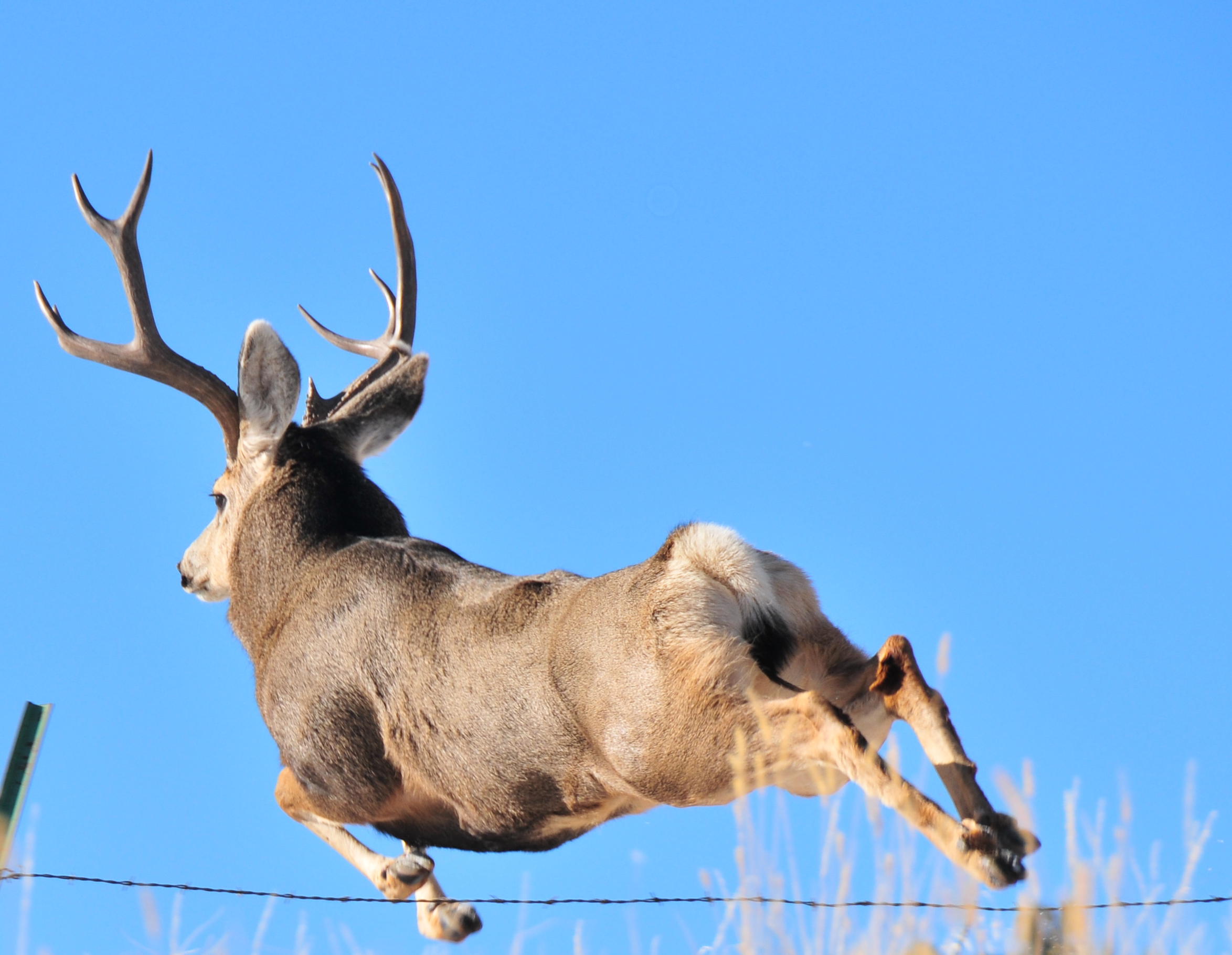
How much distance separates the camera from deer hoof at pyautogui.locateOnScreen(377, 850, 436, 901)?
6.79 m

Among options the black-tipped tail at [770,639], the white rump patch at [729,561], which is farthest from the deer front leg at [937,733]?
the white rump patch at [729,561]

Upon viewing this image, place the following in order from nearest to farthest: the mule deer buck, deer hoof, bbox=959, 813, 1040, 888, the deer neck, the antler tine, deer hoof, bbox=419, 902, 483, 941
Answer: deer hoof, bbox=959, 813, 1040, 888 < the mule deer buck < deer hoof, bbox=419, 902, 483, 941 < the deer neck < the antler tine

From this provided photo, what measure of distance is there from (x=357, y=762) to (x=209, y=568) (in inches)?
96.4

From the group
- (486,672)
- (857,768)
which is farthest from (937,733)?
(486,672)

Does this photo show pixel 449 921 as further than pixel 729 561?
Yes

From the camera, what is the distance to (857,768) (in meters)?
4.64

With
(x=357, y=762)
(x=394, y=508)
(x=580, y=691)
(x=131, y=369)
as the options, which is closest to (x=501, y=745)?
(x=580, y=691)

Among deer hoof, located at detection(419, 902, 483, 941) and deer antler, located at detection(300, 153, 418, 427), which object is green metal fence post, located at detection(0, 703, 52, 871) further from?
deer antler, located at detection(300, 153, 418, 427)

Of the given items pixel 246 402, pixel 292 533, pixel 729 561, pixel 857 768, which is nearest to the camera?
pixel 857 768

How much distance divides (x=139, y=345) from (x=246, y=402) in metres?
0.86

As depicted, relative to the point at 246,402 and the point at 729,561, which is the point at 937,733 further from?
the point at 246,402

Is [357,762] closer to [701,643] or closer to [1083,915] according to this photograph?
[701,643]

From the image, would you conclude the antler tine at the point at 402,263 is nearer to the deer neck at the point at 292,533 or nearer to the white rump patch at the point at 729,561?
the deer neck at the point at 292,533

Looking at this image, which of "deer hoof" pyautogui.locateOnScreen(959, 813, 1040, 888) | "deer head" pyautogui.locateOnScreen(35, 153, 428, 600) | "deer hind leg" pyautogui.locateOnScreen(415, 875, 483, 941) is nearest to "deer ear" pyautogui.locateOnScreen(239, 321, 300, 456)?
"deer head" pyautogui.locateOnScreen(35, 153, 428, 600)
